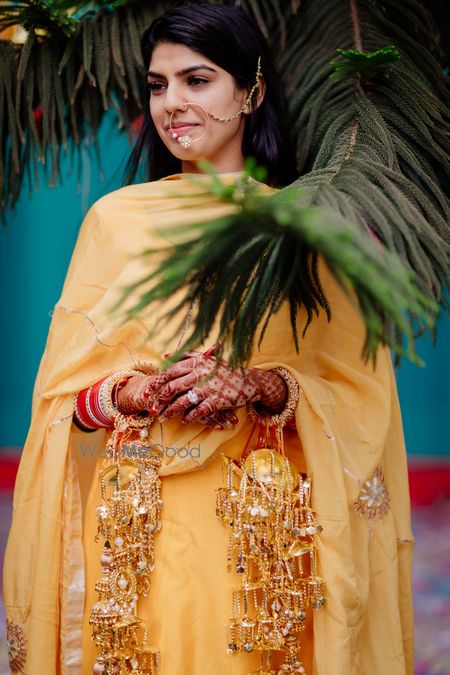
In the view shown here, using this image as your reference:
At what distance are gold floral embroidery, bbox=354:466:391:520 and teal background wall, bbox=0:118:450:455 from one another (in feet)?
6.90

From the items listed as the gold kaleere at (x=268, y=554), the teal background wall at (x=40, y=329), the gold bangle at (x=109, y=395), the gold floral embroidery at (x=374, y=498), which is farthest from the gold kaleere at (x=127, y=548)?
the teal background wall at (x=40, y=329)

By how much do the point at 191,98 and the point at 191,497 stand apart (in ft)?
2.09

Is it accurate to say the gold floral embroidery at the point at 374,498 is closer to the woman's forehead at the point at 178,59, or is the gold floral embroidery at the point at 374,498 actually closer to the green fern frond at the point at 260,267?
the green fern frond at the point at 260,267

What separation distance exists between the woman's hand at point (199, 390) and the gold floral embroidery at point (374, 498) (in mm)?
267

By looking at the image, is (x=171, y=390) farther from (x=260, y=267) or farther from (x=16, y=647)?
(x=16, y=647)

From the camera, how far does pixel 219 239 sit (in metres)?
0.89

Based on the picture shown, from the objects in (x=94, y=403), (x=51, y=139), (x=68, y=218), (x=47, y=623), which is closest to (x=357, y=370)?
(x=94, y=403)

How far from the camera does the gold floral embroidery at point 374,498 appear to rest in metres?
1.46

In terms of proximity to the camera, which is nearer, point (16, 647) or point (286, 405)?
point (286, 405)

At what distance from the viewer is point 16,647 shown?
1.49m

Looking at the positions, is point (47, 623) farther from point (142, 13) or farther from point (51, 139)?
point (142, 13)

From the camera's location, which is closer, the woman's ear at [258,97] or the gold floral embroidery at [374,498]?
the gold floral embroidery at [374,498]

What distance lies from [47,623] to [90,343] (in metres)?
0.44

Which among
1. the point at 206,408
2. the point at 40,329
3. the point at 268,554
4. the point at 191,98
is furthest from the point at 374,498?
the point at 40,329
